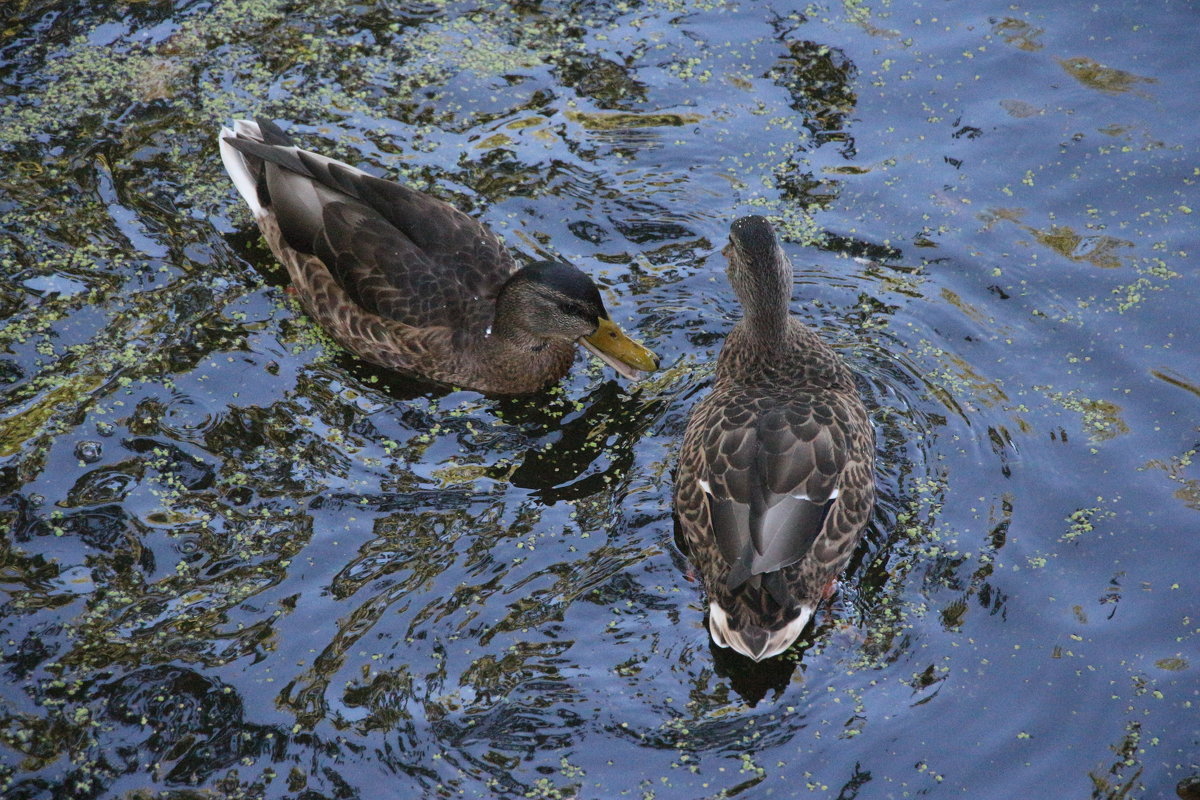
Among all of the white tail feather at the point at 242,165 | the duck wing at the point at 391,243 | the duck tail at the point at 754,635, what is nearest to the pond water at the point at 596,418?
the duck tail at the point at 754,635

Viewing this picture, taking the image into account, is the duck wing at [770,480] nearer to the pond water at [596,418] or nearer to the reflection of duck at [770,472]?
the reflection of duck at [770,472]

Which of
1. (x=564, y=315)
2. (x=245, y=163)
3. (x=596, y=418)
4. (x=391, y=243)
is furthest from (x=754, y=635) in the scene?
(x=245, y=163)

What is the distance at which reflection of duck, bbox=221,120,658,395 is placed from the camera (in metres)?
6.71

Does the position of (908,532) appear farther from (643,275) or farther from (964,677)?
(643,275)

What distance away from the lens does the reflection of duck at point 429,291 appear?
6.71 metres

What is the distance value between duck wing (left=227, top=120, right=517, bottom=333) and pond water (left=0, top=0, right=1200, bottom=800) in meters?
0.49

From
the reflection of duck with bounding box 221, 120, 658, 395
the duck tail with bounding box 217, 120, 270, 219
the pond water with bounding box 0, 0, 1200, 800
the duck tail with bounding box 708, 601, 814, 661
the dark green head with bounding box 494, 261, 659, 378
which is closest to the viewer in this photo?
the pond water with bounding box 0, 0, 1200, 800

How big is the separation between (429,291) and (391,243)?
0.37 meters

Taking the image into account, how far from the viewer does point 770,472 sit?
5.50 metres

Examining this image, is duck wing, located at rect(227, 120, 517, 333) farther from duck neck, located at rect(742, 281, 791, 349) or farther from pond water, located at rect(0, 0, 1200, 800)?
duck neck, located at rect(742, 281, 791, 349)

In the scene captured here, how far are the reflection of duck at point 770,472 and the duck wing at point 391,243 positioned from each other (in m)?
1.54

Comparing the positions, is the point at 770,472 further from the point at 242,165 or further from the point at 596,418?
the point at 242,165

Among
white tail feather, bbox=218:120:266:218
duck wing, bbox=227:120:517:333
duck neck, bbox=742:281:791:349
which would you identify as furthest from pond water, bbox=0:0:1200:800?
duck neck, bbox=742:281:791:349

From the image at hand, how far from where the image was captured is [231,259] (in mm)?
7473
